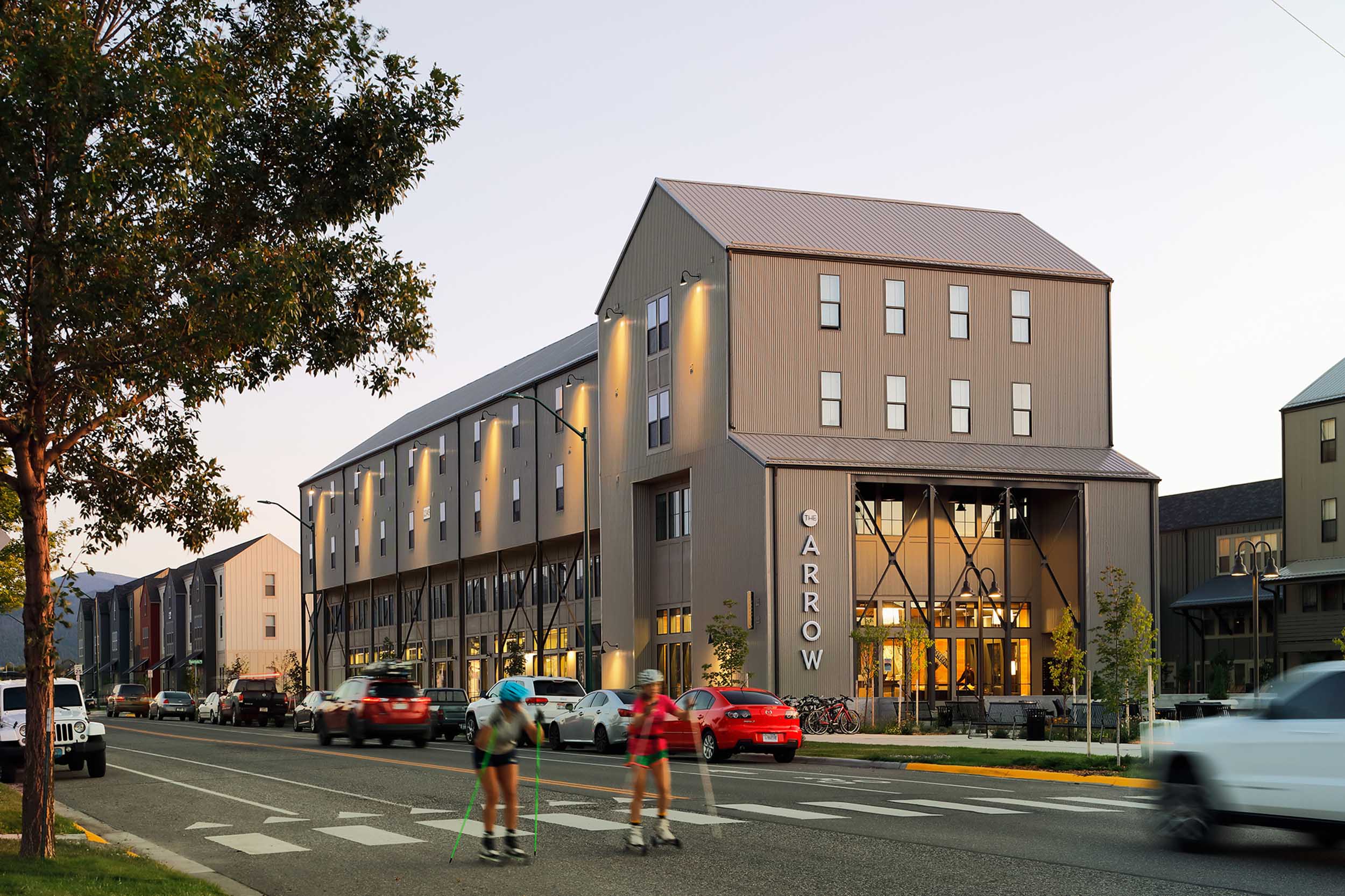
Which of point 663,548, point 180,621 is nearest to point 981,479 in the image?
point 663,548

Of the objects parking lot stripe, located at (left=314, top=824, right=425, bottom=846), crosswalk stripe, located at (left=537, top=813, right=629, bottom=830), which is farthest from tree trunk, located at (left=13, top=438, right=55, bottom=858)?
crosswalk stripe, located at (left=537, top=813, right=629, bottom=830)

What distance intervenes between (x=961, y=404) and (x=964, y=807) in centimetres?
3097

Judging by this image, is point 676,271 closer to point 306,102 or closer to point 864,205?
point 864,205

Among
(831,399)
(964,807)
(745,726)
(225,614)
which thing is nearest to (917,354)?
(831,399)

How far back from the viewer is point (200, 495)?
15422mm

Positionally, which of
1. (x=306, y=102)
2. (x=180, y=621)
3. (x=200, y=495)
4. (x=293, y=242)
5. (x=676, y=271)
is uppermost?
(x=676, y=271)

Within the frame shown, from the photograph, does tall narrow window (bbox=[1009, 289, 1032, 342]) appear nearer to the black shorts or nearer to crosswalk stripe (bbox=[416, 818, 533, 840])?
crosswalk stripe (bbox=[416, 818, 533, 840])

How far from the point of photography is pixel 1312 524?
53562 millimetres

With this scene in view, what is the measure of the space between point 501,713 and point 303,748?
24.4 metres

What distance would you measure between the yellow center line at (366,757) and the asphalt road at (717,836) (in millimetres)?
166

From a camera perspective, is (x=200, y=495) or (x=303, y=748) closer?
(x=200, y=495)

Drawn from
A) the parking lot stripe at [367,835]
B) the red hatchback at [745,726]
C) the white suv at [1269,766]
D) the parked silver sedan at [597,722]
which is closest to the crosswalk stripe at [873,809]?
the white suv at [1269,766]

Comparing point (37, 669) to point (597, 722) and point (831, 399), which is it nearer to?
point (597, 722)

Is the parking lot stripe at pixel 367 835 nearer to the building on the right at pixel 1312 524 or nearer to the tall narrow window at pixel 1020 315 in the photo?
the tall narrow window at pixel 1020 315
